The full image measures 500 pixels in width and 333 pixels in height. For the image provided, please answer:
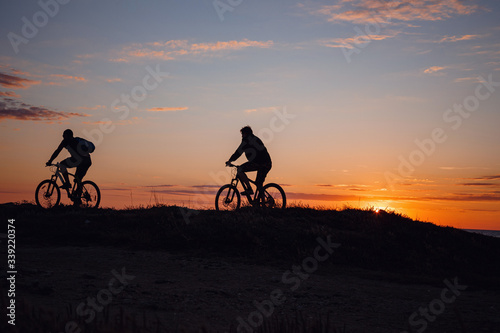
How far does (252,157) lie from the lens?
17000mm

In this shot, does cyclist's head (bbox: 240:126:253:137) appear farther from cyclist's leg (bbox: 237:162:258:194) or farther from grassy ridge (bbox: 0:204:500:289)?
grassy ridge (bbox: 0:204:500:289)

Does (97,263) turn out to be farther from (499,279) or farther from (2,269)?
(499,279)

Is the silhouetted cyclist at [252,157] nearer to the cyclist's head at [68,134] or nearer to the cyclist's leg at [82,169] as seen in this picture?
the cyclist's leg at [82,169]

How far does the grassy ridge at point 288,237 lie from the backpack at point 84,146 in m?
2.72

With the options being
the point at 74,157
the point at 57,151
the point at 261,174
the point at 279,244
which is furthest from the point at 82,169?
the point at 279,244

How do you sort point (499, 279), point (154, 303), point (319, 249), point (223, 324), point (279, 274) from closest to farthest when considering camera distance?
1. point (223, 324)
2. point (154, 303)
3. point (279, 274)
4. point (499, 279)
5. point (319, 249)

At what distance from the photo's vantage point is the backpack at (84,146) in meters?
18.2

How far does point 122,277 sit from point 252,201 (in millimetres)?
8383

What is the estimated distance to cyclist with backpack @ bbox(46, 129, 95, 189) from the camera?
59.5ft

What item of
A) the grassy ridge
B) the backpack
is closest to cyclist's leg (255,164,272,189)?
the grassy ridge

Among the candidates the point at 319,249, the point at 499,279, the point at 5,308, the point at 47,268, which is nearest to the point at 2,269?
the point at 47,268

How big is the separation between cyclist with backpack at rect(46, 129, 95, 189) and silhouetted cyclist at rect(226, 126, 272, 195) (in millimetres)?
6298

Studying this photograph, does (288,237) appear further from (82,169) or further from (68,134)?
Result: (68,134)

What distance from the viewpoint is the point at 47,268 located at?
10.1 metres
